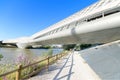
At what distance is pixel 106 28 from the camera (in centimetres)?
616

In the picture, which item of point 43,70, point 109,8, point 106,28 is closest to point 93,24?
point 106,28

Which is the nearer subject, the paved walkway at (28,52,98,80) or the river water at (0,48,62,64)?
the paved walkway at (28,52,98,80)

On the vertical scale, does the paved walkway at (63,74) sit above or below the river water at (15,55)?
below

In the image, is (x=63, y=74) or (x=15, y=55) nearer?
(x=63, y=74)

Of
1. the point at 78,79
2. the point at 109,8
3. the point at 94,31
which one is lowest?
the point at 78,79

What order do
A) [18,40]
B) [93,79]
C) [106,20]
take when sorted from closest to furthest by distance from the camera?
[106,20] → [93,79] → [18,40]

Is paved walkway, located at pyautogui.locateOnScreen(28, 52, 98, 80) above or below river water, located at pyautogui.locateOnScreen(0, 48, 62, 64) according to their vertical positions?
below

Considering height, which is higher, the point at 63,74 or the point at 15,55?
the point at 15,55

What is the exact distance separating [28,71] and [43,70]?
5.93 ft

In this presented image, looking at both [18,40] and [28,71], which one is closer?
[28,71]

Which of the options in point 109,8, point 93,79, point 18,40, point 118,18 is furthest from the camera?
point 18,40

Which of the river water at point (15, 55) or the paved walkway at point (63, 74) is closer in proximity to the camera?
the paved walkway at point (63, 74)

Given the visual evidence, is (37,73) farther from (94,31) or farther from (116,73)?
(94,31)

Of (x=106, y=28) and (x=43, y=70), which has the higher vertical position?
(x=106, y=28)
